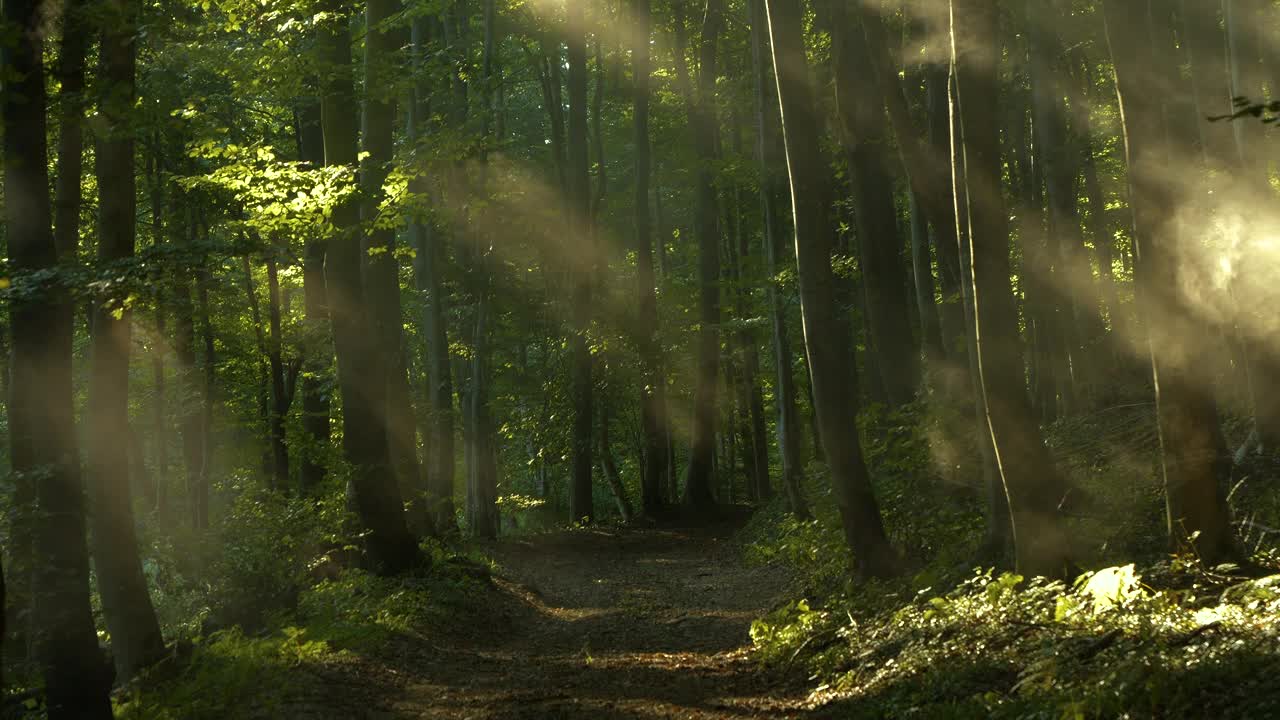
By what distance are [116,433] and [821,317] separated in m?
6.78

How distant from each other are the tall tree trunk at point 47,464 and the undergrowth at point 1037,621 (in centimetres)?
537

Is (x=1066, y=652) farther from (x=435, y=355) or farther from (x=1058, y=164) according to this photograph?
(x=435, y=355)

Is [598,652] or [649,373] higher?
[649,373]

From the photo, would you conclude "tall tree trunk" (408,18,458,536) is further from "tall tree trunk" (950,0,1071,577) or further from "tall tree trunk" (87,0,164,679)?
"tall tree trunk" (950,0,1071,577)

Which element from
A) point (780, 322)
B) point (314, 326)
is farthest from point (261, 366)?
point (780, 322)

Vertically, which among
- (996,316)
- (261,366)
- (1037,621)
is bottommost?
(1037,621)

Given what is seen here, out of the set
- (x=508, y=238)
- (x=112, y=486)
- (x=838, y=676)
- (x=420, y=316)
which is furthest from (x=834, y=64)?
(x=420, y=316)

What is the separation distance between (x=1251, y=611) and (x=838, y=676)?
3.06 meters

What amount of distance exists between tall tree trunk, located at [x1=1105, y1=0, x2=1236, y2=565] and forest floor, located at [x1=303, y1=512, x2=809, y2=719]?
120 inches

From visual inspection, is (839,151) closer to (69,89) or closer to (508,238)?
(508,238)

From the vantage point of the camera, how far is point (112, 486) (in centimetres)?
936

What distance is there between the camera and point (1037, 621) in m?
6.77

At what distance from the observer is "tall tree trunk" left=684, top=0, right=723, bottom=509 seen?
81.5 ft

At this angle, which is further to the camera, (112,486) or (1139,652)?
(112,486)
